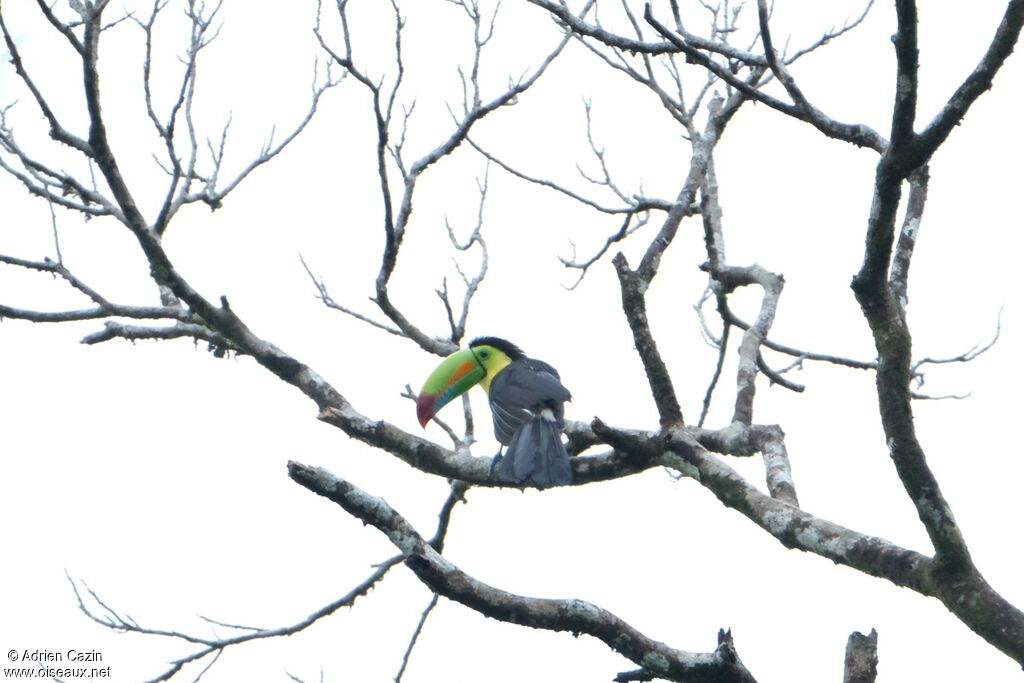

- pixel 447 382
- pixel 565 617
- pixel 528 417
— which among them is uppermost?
pixel 447 382

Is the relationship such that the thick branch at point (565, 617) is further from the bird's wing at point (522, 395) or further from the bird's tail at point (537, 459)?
the bird's wing at point (522, 395)

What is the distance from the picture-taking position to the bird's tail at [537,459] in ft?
15.2

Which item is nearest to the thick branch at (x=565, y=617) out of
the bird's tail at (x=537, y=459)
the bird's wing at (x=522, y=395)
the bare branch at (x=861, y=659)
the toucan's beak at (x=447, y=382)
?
the bare branch at (x=861, y=659)

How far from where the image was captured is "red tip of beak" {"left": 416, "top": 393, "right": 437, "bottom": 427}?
228 inches

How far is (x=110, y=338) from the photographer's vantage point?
600cm

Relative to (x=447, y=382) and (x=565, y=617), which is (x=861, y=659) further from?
(x=447, y=382)

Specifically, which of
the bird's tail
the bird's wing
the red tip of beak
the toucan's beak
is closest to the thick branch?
the bird's tail

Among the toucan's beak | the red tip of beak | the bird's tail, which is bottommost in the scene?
the bird's tail

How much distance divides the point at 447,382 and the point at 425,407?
29cm

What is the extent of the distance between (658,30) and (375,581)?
328 centimetres

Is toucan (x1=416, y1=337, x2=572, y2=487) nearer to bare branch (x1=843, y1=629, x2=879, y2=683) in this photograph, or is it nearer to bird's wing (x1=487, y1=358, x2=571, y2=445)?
bird's wing (x1=487, y1=358, x2=571, y2=445)

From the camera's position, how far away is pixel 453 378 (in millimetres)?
6129

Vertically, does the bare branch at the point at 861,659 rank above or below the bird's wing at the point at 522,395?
below

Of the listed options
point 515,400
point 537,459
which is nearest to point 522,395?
point 515,400
